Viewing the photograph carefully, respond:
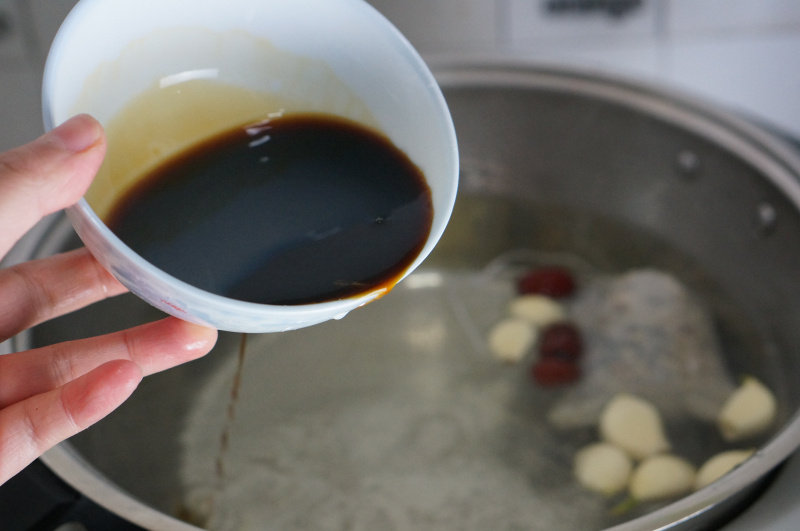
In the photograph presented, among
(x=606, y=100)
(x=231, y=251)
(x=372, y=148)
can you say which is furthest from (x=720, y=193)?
(x=231, y=251)

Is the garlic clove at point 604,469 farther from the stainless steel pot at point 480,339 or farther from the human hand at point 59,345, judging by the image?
the human hand at point 59,345

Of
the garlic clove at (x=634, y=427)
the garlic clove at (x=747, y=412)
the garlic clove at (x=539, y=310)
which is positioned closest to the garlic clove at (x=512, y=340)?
the garlic clove at (x=539, y=310)

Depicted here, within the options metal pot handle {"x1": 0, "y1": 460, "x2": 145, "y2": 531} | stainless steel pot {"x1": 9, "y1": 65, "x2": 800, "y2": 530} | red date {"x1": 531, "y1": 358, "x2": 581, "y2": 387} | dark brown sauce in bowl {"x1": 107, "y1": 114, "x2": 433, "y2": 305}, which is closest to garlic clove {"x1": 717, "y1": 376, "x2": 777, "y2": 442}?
stainless steel pot {"x1": 9, "y1": 65, "x2": 800, "y2": 530}

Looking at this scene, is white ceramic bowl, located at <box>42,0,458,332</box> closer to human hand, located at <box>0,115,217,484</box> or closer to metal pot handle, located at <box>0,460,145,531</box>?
human hand, located at <box>0,115,217,484</box>

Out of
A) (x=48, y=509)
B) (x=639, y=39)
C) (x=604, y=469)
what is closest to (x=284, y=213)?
(x=48, y=509)

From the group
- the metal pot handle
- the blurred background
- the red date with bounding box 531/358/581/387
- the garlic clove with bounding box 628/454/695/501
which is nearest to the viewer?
the metal pot handle

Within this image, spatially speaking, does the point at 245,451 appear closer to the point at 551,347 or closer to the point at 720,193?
the point at 551,347

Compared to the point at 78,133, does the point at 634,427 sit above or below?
below

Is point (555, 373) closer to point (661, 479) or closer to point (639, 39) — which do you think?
point (661, 479)
